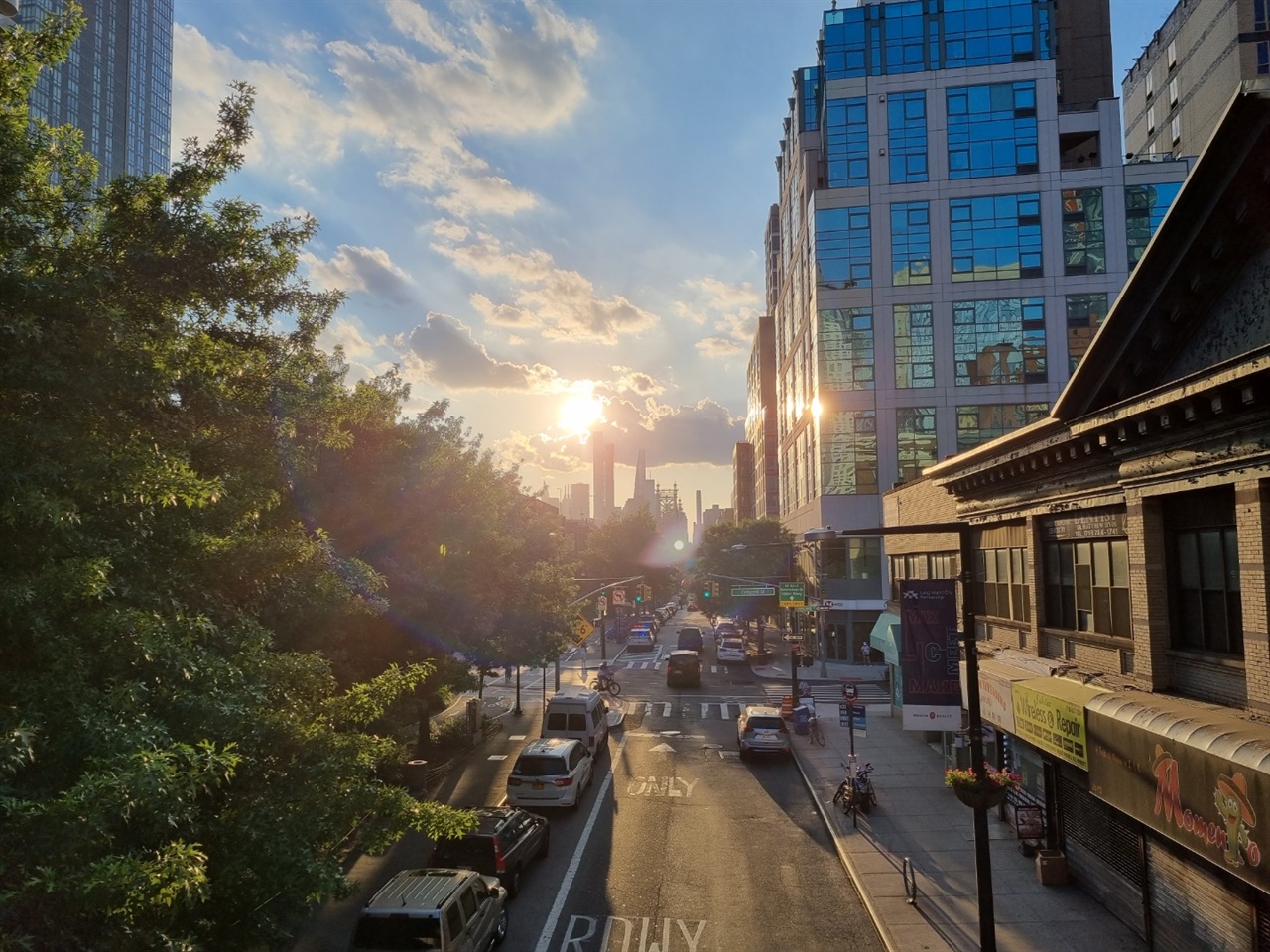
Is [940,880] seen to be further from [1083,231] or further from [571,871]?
[1083,231]

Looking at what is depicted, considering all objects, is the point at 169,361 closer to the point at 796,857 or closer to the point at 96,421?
the point at 96,421

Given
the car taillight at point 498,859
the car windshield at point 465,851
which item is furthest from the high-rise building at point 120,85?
the car taillight at point 498,859

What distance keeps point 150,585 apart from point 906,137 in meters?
58.1

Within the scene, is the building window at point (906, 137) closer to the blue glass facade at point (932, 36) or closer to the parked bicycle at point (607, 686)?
the blue glass facade at point (932, 36)

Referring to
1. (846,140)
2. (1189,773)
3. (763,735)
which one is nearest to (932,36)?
(846,140)

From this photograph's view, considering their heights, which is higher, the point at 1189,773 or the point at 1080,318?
the point at 1080,318

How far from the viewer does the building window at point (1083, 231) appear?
53125 mm

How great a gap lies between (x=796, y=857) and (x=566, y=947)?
255 inches

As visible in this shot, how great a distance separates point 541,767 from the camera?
21.1 metres

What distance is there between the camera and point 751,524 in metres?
73.9

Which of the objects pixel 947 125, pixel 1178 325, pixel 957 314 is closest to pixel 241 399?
pixel 1178 325

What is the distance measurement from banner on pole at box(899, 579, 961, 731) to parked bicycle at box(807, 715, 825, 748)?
13.6 metres

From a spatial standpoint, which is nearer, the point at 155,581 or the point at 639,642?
the point at 155,581

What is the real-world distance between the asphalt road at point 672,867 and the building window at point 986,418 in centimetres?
3362
